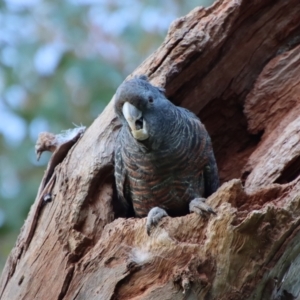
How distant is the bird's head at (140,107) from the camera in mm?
2707

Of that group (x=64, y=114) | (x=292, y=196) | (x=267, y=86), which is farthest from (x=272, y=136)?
(x=64, y=114)

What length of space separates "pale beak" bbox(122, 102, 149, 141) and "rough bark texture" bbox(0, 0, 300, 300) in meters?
0.40

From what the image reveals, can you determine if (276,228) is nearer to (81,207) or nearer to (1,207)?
(81,207)

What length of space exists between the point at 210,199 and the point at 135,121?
1.82ft

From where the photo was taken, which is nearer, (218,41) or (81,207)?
(81,207)

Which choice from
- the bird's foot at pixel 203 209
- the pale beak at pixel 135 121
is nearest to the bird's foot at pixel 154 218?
the bird's foot at pixel 203 209

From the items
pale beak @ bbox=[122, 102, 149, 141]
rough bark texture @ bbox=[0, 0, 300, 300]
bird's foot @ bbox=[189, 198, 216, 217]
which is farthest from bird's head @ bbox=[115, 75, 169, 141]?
bird's foot @ bbox=[189, 198, 216, 217]

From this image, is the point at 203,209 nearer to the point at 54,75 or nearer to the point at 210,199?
the point at 210,199

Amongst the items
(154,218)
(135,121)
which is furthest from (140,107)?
(154,218)

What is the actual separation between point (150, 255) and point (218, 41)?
1514 mm

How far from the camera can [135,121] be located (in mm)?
2732

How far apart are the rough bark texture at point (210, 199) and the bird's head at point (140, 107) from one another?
0.37m

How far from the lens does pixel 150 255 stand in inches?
96.3

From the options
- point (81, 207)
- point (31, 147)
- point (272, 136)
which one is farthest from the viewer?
point (31, 147)
